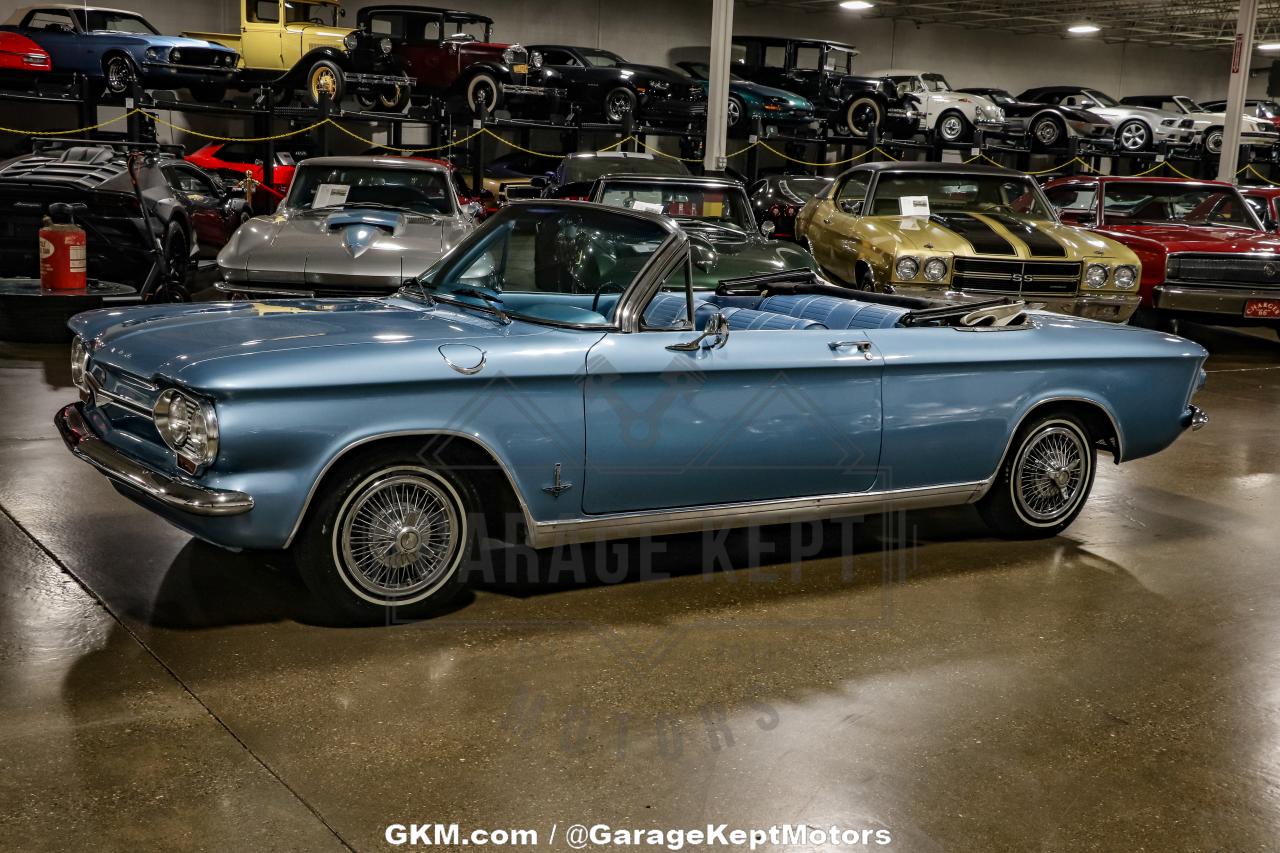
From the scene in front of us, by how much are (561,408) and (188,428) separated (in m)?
1.19

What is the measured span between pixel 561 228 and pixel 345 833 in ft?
8.74

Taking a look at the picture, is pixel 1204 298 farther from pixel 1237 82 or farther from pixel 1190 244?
pixel 1237 82

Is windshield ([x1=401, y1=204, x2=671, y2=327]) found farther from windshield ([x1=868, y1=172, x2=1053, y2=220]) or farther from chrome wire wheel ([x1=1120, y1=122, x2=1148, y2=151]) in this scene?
chrome wire wheel ([x1=1120, y1=122, x2=1148, y2=151])

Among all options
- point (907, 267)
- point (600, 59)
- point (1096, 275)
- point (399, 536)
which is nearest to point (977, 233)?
point (907, 267)

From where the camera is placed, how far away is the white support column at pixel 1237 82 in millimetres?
17922

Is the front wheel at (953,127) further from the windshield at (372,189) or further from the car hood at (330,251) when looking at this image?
the car hood at (330,251)

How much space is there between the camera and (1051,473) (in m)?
5.41

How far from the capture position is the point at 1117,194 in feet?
40.1

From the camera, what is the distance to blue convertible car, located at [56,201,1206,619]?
3885mm

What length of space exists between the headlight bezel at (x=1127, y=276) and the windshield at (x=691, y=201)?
9.66ft

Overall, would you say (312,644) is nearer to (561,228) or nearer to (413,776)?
(413,776)

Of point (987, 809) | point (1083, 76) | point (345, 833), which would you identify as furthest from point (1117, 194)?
point (1083, 76)

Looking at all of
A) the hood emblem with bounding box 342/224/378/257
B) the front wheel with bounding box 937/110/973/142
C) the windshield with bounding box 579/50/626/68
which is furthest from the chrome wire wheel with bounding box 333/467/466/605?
the front wheel with bounding box 937/110/973/142

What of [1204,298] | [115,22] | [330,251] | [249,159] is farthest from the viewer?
[249,159]
